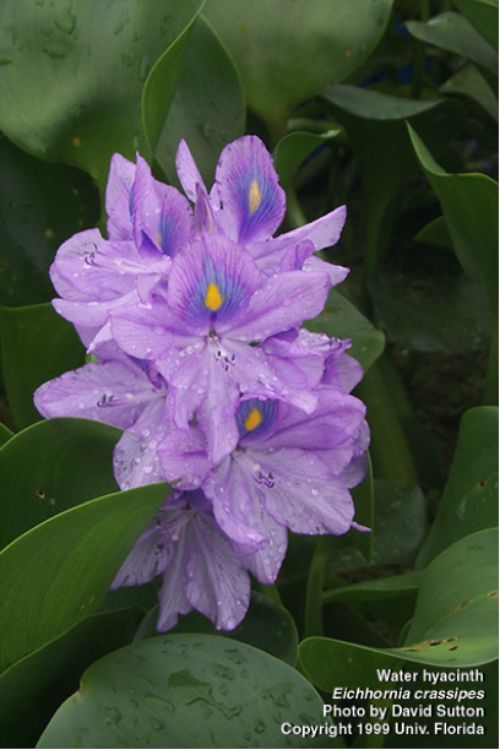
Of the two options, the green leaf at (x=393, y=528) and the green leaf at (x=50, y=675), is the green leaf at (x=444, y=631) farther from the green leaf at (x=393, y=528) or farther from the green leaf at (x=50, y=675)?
the green leaf at (x=393, y=528)

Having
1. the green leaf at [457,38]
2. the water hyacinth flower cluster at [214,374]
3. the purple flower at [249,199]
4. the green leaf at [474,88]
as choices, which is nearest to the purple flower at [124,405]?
the water hyacinth flower cluster at [214,374]

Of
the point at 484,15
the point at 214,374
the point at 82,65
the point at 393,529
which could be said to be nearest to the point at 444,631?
the point at 214,374

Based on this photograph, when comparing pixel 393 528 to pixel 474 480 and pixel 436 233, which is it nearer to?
pixel 474 480

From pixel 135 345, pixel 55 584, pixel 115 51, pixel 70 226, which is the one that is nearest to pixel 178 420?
pixel 135 345

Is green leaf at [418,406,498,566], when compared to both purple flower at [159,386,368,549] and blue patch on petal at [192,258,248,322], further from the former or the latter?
blue patch on petal at [192,258,248,322]

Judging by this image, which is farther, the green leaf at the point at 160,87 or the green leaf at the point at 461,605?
the green leaf at the point at 160,87

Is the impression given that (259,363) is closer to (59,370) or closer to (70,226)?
(59,370)
